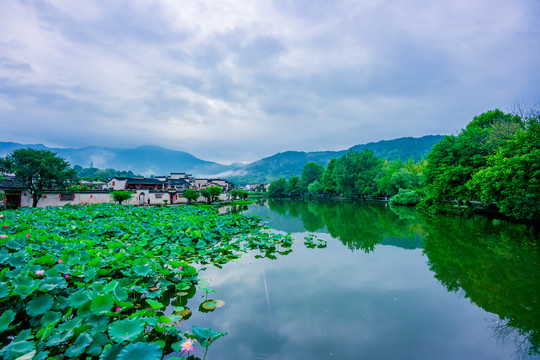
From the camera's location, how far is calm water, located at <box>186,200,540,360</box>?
378cm

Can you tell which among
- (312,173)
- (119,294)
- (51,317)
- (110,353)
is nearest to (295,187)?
(312,173)

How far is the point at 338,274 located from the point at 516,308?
3832 millimetres

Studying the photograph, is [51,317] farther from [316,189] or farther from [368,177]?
[316,189]

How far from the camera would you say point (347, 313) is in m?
4.82

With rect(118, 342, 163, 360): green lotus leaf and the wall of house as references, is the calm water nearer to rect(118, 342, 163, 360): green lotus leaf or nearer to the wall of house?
rect(118, 342, 163, 360): green lotus leaf

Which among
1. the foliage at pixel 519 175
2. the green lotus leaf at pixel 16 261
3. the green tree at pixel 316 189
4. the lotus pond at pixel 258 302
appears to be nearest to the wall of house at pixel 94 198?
the lotus pond at pixel 258 302

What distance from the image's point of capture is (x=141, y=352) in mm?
2248

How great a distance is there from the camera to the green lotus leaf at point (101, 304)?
3.18 m

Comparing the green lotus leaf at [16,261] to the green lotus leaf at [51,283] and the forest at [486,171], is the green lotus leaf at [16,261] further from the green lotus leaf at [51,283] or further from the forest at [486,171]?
the forest at [486,171]

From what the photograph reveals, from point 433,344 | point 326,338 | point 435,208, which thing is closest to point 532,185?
point 435,208

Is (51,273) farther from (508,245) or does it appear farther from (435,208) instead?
(435,208)

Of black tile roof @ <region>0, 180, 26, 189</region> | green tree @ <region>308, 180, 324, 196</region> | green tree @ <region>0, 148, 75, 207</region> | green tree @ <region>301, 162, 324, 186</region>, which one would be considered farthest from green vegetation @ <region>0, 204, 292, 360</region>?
green tree @ <region>301, 162, 324, 186</region>

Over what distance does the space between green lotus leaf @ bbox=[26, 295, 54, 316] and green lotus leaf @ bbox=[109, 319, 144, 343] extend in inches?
60.4

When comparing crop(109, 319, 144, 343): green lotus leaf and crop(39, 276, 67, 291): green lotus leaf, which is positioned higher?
crop(39, 276, 67, 291): green lotus leaf
